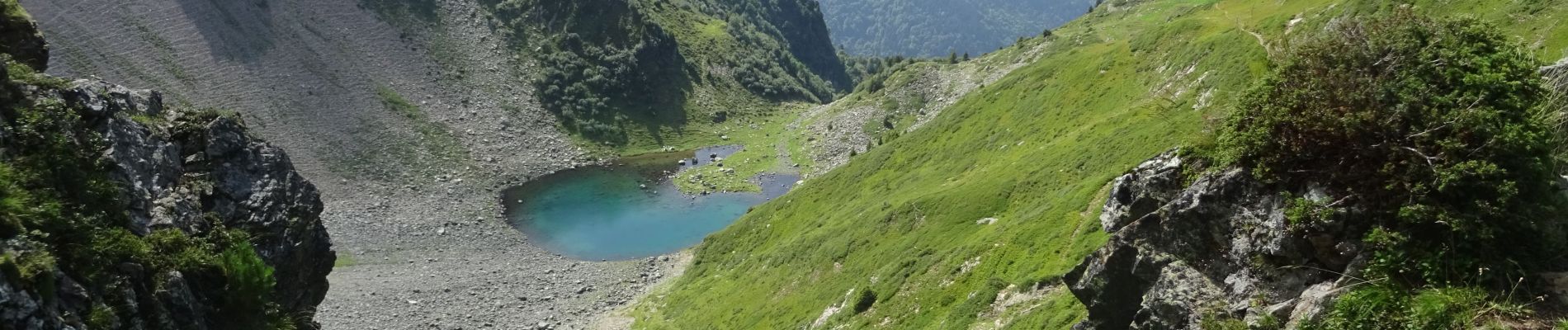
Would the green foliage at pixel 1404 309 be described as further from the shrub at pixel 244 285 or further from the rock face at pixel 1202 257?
the shrub at pixel 244 285

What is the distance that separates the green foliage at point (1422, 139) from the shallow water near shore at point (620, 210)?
80023 mm

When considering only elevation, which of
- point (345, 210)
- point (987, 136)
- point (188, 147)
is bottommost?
point (345, 210)

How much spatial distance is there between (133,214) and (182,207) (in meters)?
2.70

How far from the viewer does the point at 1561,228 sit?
13148mm

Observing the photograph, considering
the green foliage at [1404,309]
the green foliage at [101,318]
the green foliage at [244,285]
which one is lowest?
the green foliage at [244,285]

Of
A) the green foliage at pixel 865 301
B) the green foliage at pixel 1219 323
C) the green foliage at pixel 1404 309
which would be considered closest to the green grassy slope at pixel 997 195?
the green foliage at pixel 865 301

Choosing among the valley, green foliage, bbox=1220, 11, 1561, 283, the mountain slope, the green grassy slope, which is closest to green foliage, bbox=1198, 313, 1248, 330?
the valley

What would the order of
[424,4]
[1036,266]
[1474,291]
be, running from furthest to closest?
[424,4], [1036,266], [1474,291]

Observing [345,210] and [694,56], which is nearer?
[345,210]

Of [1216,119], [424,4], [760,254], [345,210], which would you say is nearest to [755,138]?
[424,4]

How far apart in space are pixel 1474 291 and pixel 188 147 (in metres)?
40.1

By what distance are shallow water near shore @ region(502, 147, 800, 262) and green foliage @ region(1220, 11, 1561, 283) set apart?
8002 centimetres

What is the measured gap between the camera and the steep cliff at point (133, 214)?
72.4 feet

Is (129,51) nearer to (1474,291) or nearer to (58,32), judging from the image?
(58,32)
